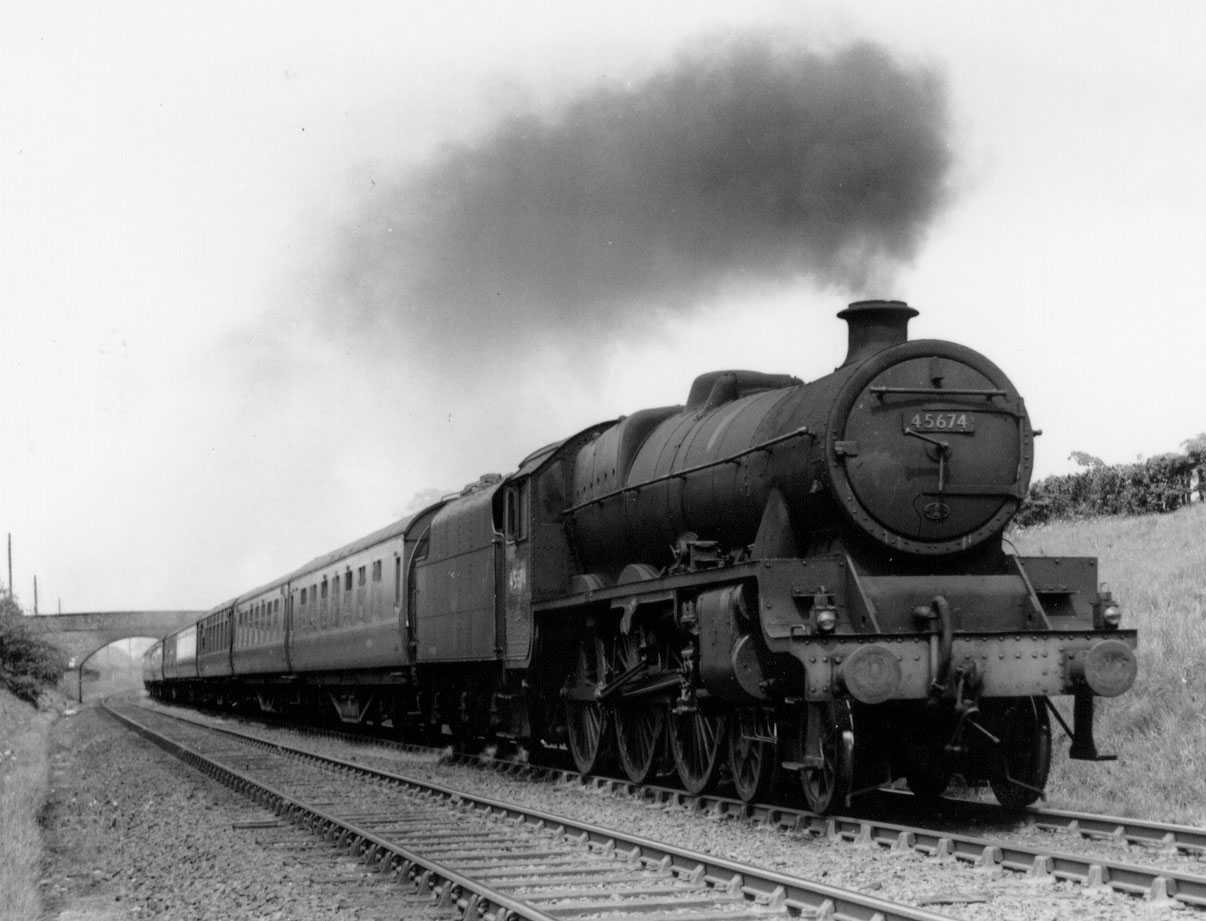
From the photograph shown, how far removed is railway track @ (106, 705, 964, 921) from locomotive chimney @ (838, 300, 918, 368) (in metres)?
3.65

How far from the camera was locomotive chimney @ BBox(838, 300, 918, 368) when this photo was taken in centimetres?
952

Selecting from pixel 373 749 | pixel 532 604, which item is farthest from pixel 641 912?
pixel 373 749

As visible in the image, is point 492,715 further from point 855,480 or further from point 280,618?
point 280,618

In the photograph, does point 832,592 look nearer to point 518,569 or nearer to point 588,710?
point 588,710

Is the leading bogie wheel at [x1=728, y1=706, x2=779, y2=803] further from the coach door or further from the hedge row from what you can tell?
the hedge row

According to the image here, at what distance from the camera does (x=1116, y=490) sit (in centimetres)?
2559

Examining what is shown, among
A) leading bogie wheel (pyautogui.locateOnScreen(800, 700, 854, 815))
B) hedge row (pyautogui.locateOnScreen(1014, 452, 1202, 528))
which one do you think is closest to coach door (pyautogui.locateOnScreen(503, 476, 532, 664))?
leading bogie wheel (pyautogui.locateOnScreen(800, 700, 854, 815))

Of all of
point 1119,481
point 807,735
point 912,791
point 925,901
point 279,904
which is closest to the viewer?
point 925,901

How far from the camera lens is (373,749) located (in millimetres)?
18969

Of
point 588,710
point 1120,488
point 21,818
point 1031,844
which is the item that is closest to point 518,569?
point 588,710

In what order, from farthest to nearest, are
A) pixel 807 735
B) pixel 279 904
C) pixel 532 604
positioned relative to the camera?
pixel 532 604 < pixel 807 735 < pixel 279 904

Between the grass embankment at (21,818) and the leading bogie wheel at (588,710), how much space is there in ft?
15.2

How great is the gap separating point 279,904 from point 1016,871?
12.6ft

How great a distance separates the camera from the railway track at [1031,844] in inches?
259
